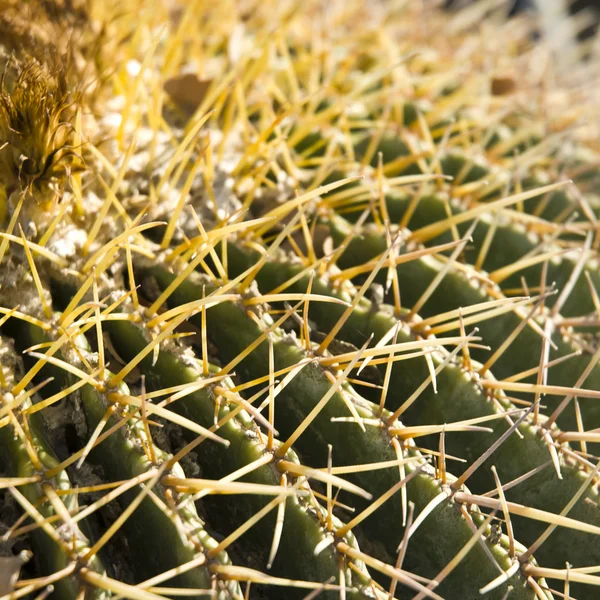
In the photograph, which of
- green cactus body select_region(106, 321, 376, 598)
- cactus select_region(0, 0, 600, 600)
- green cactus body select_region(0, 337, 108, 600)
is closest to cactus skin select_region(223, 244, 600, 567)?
cactus select_region(0, 0, 600, 600)

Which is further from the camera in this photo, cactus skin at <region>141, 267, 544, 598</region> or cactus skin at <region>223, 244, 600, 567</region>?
cactus skin at <region>223, 244, 600, 567</region>

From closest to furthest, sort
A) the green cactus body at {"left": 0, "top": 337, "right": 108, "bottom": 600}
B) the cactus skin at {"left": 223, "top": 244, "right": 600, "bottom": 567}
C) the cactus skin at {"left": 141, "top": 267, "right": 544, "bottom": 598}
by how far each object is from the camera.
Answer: the green cactus body at {"left": 0, "top": 337, "right": 108, "bottom": 600} < the cactus skin at {"left": 141, "top": 267, "right": 544, "bottom": 598} < the cactus skin at {"left": 223, "top": 244, "right": 600, "bottom": 567}

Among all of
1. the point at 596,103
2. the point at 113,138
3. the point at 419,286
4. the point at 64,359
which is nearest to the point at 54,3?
the point at 113,138

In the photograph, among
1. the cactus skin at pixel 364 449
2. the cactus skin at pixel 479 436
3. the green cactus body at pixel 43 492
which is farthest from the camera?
the cactus skin at pixel 479 436

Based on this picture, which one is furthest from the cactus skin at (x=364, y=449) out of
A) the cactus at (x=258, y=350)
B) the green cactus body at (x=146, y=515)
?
the green cactus body at (x=146, y=515)

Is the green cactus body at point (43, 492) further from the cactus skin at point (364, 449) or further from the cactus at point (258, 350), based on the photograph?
the cactus skin at point (364, 449)

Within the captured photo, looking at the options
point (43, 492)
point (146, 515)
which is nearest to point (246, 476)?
point (146, 515)

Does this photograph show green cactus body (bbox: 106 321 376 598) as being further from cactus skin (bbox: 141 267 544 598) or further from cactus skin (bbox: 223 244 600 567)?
cactus skin (bbox: 223 244 600 567)

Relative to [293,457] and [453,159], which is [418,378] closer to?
[293,457]

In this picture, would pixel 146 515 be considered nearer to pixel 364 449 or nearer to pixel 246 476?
pixel 246 476
